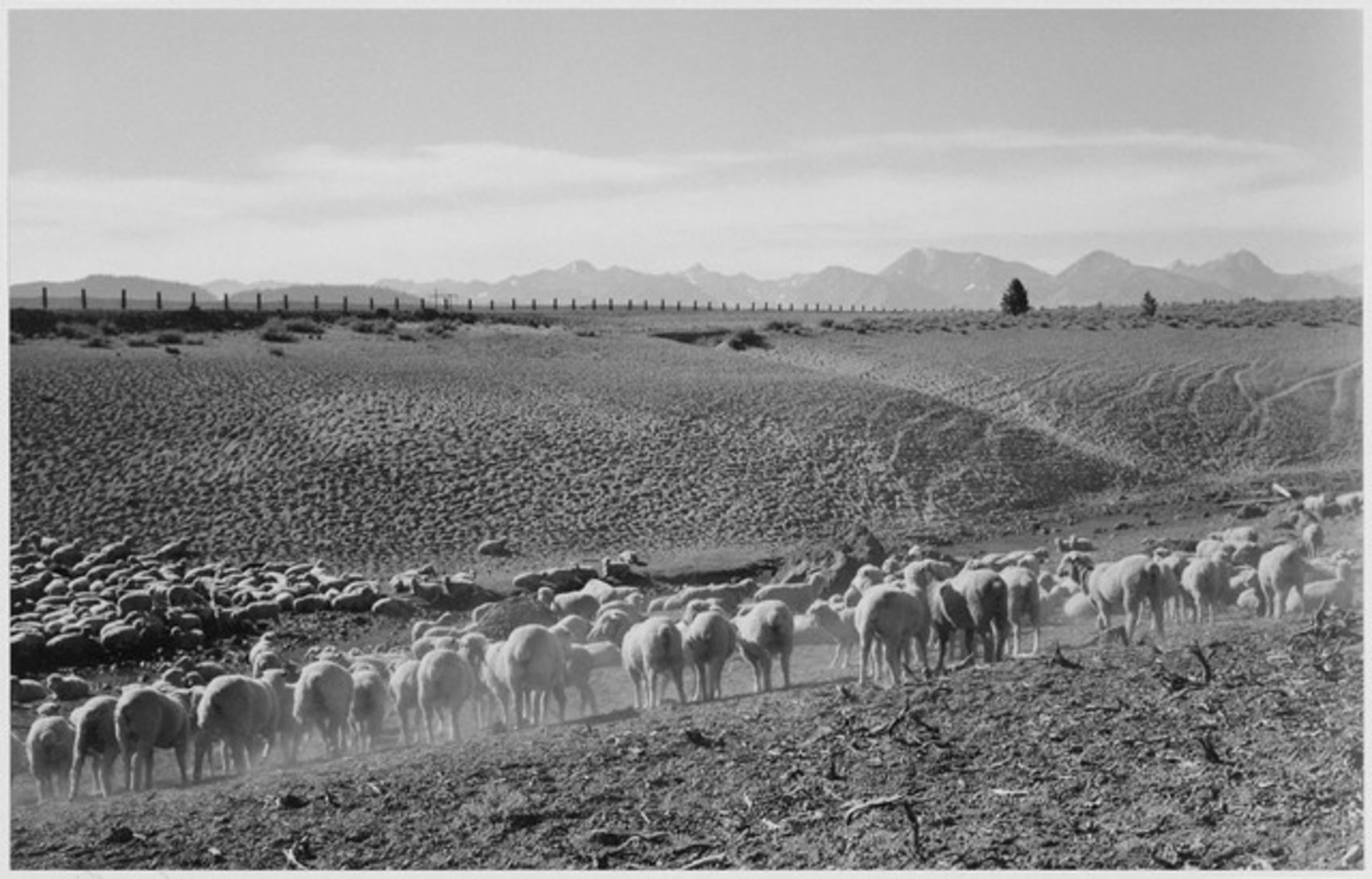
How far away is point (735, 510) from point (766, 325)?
21.5ft

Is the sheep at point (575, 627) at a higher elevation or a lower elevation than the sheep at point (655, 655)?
lower

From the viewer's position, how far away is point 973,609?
9070mm

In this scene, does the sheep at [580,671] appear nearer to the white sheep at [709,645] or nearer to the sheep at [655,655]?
the sheep at [655,655]

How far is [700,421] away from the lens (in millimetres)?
13125

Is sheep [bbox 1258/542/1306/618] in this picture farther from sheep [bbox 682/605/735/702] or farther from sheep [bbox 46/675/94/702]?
sheep [bbox 46/675/94/702]

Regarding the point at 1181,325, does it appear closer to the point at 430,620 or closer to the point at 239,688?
the point at 430,620

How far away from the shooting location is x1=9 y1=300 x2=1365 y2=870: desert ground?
669 centimetres

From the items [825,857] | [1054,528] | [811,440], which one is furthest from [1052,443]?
[825,857]

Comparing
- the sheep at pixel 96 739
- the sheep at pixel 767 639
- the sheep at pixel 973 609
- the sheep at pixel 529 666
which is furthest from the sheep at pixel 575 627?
the sheep at pixel 96 739

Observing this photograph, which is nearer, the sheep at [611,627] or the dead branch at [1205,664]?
the dead branch at [1205,664]

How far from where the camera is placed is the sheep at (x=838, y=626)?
10.1 metres

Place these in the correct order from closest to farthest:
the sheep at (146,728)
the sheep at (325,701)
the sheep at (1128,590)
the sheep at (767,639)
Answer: the sheep at (146,728)
the sheep at (325,701)
the sheep at (767,639)
the sheep at (1128,590)

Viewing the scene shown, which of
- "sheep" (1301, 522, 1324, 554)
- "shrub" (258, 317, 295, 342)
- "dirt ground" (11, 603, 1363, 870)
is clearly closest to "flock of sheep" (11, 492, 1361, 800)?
"dirt ground" (11, 603, 1363, 870)

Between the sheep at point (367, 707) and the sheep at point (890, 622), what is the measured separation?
338 cm
